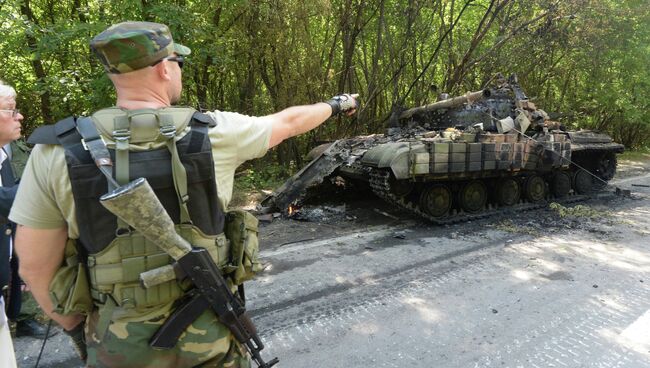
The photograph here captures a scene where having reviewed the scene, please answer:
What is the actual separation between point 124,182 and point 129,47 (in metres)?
0.45

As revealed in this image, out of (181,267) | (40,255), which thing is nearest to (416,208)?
(181,267)

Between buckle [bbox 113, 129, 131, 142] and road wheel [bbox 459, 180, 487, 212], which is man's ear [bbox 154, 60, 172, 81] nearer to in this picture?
buckle [bbox 113, 129, 131, 142]

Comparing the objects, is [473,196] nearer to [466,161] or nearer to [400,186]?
[466,161]

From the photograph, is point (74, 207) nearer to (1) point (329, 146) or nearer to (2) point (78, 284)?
(2) point (78, 284)

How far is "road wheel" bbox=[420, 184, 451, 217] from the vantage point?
752cm

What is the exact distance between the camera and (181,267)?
1593 mm

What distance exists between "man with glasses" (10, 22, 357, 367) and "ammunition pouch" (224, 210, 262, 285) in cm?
11

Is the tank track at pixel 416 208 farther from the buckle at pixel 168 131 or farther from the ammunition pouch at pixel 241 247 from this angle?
the buckle at pixel 168 131

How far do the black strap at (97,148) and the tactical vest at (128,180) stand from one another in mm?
18

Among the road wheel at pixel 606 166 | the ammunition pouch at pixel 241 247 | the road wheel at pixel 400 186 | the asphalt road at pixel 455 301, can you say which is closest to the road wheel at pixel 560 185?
the road wheel at pixel 606 166

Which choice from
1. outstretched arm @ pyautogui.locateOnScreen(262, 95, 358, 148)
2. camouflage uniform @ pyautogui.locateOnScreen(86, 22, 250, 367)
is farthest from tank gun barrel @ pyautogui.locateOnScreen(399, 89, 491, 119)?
camouflage uniform @ pyautogui.locateOnScreen(86, 22, 250, 367)

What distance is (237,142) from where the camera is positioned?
5.70 ft

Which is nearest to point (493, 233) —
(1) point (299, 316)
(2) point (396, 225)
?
(2) point (396, 225)

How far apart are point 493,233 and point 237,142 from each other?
19.4 feet
